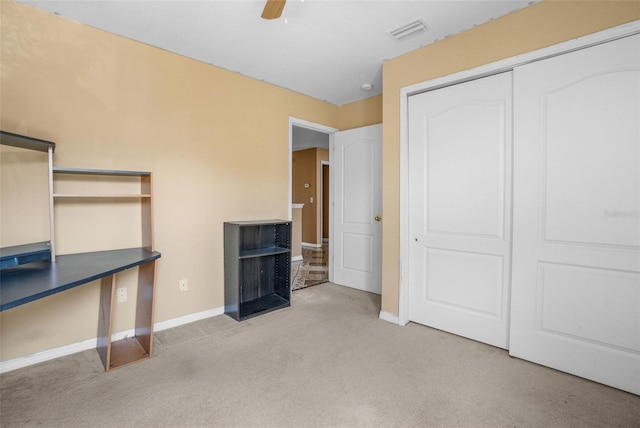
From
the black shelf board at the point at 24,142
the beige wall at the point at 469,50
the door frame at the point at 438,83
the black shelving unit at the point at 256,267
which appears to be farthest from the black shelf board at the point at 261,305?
the black shelf board at the point at 24,142

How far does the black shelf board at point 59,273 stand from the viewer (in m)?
1.19

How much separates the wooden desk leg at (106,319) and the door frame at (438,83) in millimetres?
2334

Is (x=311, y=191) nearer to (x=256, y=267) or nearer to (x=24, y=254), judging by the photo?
(x=256, y=267)

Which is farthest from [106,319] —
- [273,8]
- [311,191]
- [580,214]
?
[311,191]

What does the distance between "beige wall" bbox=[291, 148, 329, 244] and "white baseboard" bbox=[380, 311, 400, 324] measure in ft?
14.9

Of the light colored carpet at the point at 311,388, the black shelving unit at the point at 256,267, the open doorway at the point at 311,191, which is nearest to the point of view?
the light colored carpet at the point at 311,388

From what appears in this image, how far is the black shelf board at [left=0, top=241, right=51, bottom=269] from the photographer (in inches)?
60.4

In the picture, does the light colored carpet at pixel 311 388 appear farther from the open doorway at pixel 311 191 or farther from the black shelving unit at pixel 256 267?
the open doorway at pixel 311 191

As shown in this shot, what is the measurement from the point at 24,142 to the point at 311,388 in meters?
2.34

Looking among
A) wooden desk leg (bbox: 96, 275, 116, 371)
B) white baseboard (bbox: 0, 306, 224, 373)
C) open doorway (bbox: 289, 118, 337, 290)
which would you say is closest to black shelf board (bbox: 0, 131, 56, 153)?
wooden desk leg (bbox: 96, 275, 116, 371)

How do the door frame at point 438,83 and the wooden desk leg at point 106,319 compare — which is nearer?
the door frame at point 438,83

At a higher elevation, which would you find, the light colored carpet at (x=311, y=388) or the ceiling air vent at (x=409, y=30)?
the ceiling air vent at (x=409, y=30)

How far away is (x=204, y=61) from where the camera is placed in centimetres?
291

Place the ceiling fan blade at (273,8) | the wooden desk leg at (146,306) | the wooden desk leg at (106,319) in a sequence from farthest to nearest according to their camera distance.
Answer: the wooden desk leg at (146,306) → the wooden desk leg at (106,319) → the ceiling fan blade at (273,8)
